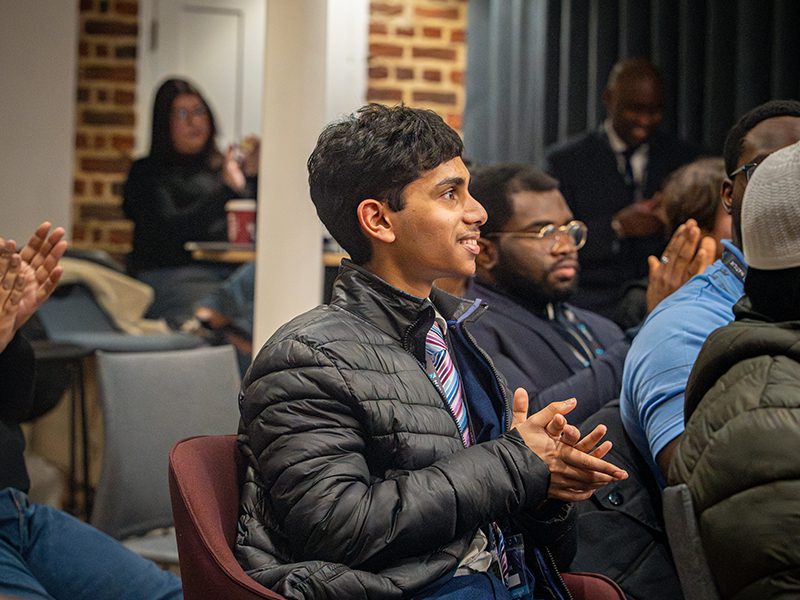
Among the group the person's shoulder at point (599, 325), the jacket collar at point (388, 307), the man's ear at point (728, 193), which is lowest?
the person's shoulder at point (599, 325)

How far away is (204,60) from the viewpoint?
15.7 feet

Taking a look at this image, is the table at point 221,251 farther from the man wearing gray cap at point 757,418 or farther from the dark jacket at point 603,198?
the man wearing gray cap at point 757,418

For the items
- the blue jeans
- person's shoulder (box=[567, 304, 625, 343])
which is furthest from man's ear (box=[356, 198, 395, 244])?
person's shoulder (box=[567, 304, 625, 343])

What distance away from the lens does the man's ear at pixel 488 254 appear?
257 centimetres

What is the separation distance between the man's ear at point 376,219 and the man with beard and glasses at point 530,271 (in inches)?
32.1

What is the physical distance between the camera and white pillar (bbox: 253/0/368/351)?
2.60 metres

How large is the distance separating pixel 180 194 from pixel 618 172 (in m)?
1.91

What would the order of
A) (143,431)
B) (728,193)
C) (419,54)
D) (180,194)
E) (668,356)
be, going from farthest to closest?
1. (419,54)
2. (180,194)
3. (143,431)
4. (728,193)
5. (668,356)

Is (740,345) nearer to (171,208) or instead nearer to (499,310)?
(499,310)

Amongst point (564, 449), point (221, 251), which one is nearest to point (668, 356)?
point (564, 449)

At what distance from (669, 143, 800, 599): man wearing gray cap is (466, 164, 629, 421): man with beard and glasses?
102 centimetres

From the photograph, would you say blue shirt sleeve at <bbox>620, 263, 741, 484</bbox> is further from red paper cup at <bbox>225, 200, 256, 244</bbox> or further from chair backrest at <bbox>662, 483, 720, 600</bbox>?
red paper cup at <bbox>225, 200, 256, 244</bbox>

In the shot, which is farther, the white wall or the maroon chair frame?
the white wall

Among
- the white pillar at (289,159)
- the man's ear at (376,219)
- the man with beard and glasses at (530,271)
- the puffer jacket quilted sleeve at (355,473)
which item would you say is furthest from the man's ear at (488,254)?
the puffer jacket quilted sleeve at (355,473)
